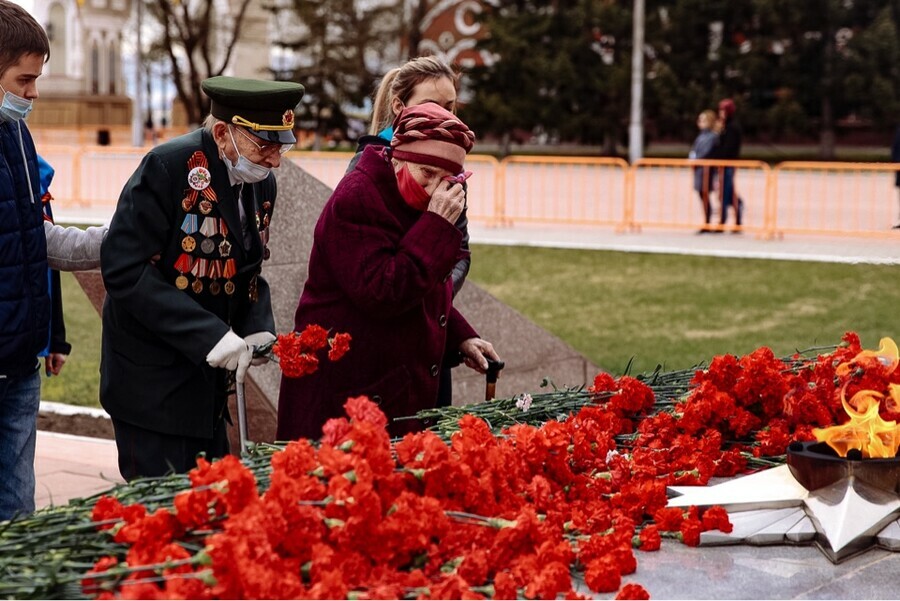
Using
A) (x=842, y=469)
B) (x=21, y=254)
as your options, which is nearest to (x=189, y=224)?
(x=21, y=254)

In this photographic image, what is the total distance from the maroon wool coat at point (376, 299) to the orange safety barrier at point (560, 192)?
12859mm

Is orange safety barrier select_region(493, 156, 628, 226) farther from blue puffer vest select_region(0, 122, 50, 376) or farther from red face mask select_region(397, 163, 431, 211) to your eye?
red face mask select_region(397, 163, 431, 211)

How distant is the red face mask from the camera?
126 inches

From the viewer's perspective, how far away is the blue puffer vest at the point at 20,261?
3451 mm

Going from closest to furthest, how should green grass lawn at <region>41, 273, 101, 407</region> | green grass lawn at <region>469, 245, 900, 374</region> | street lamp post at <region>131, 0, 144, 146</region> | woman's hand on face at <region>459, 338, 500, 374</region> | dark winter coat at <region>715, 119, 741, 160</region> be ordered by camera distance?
woman's hand on face at <region>459, 338, 500, 374</region> → green grass lawn at <region>41, 273, 101, 407</region> → green grass lawn at <region>469, 245, 900, 374</region> → dark winter coat at <region>715, 119, 741, 160</region> → street lamp post at <region>131, 0, 144, 146</region>

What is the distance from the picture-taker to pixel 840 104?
115ft

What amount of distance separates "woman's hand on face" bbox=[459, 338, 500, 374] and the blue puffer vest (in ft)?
4.04

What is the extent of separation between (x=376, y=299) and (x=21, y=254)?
1.04 metres

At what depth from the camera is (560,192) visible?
62.6ft

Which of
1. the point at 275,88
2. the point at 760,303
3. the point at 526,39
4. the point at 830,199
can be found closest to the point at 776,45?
the point at 526,39

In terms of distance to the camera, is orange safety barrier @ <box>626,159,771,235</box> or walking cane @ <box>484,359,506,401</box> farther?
orange safety barrier @ <box>626,159,771,235</box>

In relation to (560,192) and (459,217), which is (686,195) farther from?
(459,217)

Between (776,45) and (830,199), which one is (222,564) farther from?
(776,45)

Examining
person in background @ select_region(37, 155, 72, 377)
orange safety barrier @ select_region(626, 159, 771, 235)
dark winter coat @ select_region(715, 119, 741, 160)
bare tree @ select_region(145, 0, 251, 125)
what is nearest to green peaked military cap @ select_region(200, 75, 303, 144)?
person in background @ select_region(37, 155, 72, 377)
